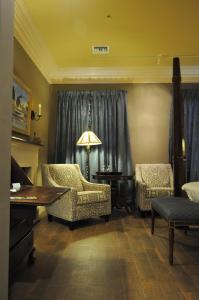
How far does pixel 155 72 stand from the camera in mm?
4957

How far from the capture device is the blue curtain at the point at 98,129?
501cm

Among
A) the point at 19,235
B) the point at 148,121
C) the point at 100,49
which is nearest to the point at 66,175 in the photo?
the point at 148,121

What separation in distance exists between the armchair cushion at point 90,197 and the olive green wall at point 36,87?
104cm

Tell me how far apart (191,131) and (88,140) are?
6.44ft

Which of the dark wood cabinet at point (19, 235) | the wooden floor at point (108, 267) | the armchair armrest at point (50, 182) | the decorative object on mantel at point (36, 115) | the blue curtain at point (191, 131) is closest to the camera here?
the dark wood cabinet at point (19, 235)

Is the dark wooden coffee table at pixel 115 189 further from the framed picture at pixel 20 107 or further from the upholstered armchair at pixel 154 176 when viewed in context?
the framed picture at pixel 20 107

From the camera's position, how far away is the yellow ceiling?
121 inches

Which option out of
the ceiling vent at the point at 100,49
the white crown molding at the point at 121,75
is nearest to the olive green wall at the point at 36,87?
the white crown molding at the point at 121,75

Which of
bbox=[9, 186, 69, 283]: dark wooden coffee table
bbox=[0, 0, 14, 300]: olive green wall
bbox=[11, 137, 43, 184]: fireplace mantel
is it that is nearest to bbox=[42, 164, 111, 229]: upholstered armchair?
bbox=[11, 137, 43, 184]: fireplace mantel

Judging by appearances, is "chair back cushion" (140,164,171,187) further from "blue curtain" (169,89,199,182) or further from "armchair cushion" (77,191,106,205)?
"armchair cushion" (77,191,106,205)

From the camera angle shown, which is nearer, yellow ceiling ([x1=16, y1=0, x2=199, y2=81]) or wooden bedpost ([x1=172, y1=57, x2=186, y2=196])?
yellow ceiling ([x1=16, y1=0, x2=199, y2=81])

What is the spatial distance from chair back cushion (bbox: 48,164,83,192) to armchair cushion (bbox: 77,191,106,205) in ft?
1.67

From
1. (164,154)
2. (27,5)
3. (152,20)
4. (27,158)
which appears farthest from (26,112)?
(164,154)

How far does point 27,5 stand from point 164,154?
341 cm
